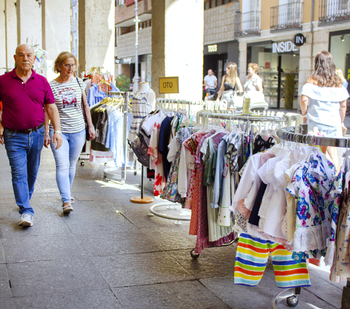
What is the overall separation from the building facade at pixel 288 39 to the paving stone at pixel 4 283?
17247 mm

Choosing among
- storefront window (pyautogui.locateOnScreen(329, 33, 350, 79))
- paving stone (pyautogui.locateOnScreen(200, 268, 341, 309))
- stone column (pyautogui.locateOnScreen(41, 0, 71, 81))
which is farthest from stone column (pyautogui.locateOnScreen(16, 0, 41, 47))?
paving stone (pyautogui.locateOnScreen(200, 268, 341, 309))

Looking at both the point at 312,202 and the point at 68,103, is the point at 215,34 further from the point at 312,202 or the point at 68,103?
the point at 312,202

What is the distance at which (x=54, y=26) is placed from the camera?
42.2 feet

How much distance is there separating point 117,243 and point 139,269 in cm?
63

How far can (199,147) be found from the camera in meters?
3.67

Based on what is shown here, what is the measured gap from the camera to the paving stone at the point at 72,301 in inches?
115

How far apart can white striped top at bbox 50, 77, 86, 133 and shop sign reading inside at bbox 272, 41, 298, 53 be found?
17633 mm

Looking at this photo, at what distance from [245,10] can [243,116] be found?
21.6m

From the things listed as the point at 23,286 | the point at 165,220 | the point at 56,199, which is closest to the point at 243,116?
the point at 165,220

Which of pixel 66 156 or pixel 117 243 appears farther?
pixel 66 156

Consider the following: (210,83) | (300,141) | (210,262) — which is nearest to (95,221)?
(210,262)

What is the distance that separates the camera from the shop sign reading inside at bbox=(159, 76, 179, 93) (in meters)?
5.55

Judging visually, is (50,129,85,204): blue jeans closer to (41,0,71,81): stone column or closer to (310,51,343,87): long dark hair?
(310,51,343,87): long dark hair

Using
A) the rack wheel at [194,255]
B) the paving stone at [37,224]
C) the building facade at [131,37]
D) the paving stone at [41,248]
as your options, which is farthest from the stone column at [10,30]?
the rack wheel at [194,255]
